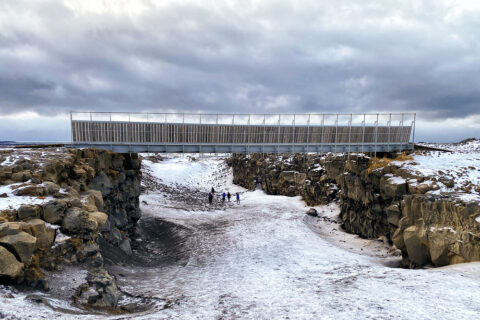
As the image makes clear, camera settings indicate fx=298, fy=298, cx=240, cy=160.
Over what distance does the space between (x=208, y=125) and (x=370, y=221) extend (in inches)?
716

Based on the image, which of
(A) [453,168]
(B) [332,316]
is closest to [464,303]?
(B) [332,316]

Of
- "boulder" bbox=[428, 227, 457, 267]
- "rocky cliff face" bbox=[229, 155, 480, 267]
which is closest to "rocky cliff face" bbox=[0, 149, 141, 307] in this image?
"boulder" bbox=[428, 227, 457, 267]

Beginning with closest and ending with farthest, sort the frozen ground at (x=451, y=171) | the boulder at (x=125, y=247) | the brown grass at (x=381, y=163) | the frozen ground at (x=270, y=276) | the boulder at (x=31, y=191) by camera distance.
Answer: the frozen ground at (x=270, y=276) → the boulder at (x=31, y=191) → the frozen ground at (x=451, y=171) → the boulder at (x=125, y=247) → the brown grass at (x=381, y=163)

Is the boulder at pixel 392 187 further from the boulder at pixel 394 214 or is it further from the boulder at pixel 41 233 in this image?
the boulder at pixel 41 233

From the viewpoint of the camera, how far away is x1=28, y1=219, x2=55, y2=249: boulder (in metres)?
11.5

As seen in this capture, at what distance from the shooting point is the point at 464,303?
36.7 feet

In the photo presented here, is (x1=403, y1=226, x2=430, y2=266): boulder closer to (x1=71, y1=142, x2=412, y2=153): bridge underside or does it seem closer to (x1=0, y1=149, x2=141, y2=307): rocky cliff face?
(x1=71, y1=142, x2=412, y2=153): bridge underside

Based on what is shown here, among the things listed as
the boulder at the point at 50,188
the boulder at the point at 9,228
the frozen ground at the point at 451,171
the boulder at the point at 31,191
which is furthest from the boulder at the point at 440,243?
the boulder at the point at 31,191

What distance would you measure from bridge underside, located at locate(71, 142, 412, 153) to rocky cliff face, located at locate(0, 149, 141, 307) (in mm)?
6903

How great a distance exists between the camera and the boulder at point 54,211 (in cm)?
1277

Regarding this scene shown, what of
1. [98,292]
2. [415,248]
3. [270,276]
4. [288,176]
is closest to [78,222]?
[98,292]

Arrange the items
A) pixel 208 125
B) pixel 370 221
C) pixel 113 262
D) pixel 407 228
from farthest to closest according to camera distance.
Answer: pixel 208 125 < pixel 370 221 < pixel 407 228 < pixel 113 262

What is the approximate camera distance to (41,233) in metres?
11.7

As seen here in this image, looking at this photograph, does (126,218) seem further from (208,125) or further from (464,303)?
(464,303)
